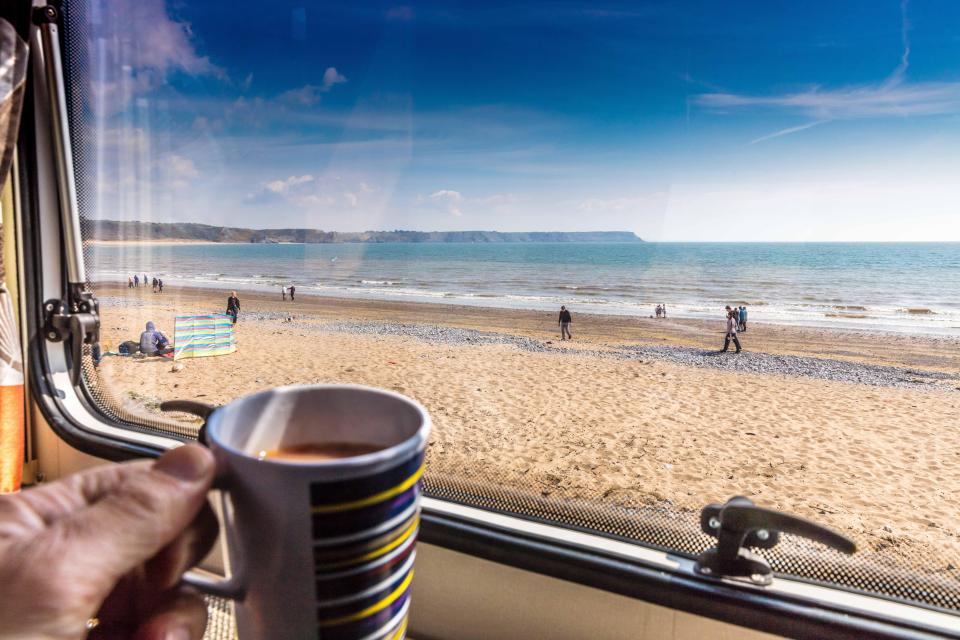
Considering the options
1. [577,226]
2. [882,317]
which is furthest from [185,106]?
[882,317]

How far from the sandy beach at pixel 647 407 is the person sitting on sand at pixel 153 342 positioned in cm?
5

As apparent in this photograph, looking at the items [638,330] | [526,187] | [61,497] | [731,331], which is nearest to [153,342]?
[61,497]

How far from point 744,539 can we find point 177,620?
0.70 metres

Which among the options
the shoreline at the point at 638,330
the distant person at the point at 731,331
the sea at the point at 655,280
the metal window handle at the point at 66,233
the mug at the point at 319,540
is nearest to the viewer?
the mug at the point at 319,540

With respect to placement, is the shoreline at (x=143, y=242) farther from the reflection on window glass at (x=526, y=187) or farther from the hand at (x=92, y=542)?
the hand at (x=92, y=542)

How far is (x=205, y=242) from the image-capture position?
187 centimetres

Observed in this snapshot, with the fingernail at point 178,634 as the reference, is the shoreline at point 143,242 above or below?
above

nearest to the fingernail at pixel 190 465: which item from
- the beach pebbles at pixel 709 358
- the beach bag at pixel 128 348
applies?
A: the beach bag at pixel 128 348

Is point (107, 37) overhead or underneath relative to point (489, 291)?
overhead

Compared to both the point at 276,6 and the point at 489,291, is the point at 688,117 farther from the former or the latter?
the point at 489,291

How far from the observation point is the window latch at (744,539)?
0.72 m

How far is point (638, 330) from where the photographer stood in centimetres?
1050

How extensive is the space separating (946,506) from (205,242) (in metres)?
3.11

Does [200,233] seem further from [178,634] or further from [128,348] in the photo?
[178,634]
